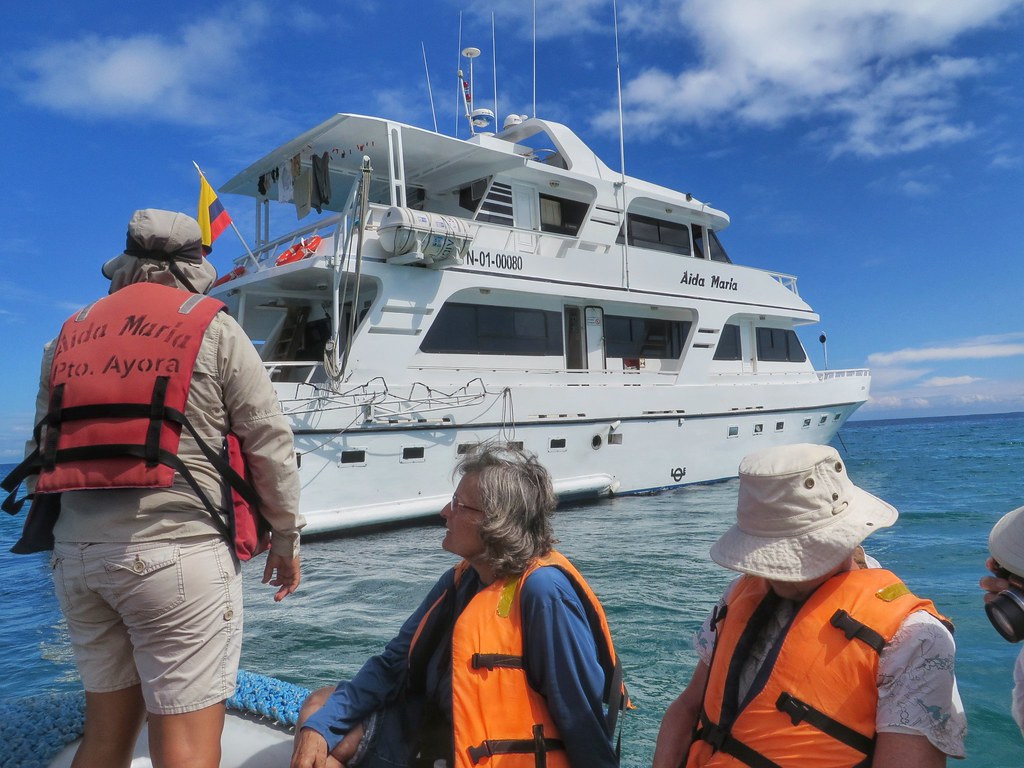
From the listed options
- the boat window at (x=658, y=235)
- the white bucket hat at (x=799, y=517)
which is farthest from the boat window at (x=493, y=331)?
the white bucket hat at (x=799, y=517)

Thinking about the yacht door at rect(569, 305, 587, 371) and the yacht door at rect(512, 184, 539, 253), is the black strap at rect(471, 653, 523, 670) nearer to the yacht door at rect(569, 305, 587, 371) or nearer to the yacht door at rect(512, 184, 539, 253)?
the yacht door at rect(512, 184, 539, 253)

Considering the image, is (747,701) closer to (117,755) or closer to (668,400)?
(117,755)

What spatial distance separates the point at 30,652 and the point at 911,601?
5860 mm

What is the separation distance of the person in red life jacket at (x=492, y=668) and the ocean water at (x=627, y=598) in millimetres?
1383

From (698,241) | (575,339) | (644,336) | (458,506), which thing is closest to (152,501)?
(458,506)

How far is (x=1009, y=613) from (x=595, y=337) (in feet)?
33.9

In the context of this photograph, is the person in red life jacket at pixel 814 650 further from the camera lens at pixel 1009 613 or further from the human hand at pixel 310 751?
the human hand at pixel 310 751

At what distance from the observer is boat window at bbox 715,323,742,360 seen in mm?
13305

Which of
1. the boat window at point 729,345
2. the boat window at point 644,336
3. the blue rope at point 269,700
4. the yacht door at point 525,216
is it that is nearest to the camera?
the blue rope at point 269,700

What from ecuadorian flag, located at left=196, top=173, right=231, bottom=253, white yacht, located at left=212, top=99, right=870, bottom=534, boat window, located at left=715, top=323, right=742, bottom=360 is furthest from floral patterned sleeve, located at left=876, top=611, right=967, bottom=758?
boat window, located at left=715, top=323, right=742, bottom=360

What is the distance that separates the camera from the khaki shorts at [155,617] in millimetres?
1652

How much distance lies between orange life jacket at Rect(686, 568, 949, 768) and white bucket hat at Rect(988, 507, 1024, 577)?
19cm

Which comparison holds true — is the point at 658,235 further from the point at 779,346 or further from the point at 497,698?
the point at 497,698

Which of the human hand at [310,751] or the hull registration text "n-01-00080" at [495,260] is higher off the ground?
the hull registration text "n-01-00080" at [495,260]
